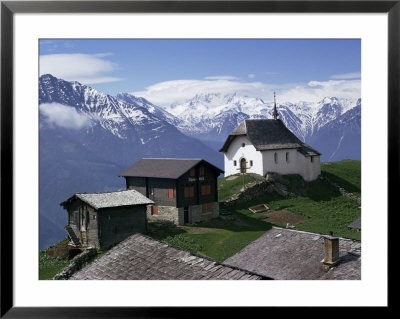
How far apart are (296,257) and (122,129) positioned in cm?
1221

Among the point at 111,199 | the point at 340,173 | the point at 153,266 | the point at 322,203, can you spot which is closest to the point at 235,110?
the point at 111,199

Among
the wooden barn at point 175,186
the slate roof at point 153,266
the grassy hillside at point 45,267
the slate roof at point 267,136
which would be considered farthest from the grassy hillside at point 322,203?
the grassy hillside at point 45,267

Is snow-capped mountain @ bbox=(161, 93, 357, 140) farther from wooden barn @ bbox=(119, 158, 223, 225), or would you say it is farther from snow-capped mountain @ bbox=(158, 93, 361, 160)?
wooden barn @ bbox=(119, 158, 223, 225)

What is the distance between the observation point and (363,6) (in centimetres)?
741

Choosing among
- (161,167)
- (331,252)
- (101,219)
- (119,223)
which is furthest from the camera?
(161,167)

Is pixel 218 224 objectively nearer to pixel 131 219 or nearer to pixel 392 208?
pixel 131 219

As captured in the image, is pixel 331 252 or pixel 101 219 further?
pixel 101 219

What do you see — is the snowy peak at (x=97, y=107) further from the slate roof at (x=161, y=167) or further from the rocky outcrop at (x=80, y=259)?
the rocky outcrop at (x=80, y=259)

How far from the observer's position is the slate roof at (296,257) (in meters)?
9.98

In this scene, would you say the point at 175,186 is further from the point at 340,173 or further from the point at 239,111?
the point at 340,173

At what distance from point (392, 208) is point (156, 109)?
27.1ft

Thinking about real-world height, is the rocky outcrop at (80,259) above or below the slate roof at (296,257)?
below

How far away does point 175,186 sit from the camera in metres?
25.6

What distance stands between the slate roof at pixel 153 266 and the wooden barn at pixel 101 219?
11423mm
